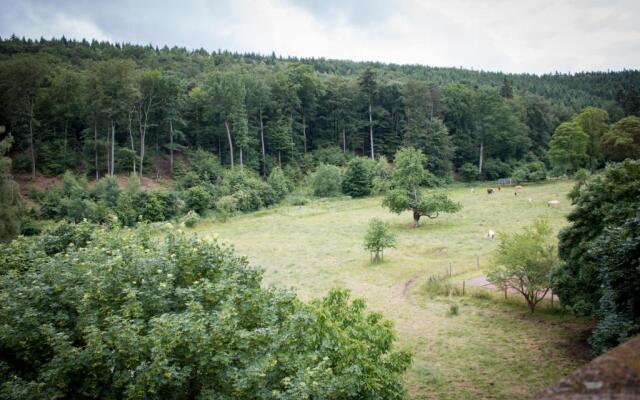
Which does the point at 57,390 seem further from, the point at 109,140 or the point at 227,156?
the point at 227,156

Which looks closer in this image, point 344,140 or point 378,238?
point 378,238

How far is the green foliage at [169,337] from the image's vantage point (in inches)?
308

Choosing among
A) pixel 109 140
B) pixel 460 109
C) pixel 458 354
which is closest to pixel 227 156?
pixel 109 140

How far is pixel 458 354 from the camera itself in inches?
728

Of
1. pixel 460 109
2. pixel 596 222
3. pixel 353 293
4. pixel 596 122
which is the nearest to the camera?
pixel 596 222

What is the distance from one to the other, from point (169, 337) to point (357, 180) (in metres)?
60.9

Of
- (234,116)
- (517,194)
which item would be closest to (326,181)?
(234,116)

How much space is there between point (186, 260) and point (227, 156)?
65.2 metres

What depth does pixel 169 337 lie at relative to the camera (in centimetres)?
797

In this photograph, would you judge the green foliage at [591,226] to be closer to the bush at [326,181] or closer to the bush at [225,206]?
the bush at [225,206]

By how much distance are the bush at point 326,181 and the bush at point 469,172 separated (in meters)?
28.9

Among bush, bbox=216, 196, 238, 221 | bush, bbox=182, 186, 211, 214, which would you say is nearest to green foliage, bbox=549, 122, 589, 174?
bush, bbox=216, 196, 238, 221

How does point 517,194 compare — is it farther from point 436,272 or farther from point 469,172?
point 436,272

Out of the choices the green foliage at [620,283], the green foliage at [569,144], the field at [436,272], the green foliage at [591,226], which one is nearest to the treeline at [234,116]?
the green foliage at [569,144]
